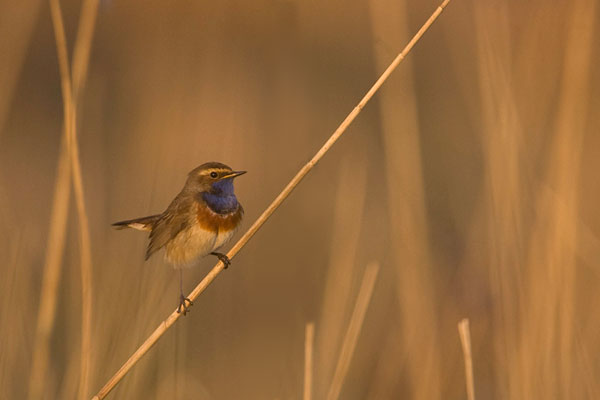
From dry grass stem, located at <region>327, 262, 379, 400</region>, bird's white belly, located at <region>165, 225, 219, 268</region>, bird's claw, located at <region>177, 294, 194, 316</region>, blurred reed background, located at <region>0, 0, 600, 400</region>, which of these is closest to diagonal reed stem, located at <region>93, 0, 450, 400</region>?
bird's claw, located at <region>177, 294, 194, 316</region>

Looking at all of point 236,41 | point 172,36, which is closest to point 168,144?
point 172,36

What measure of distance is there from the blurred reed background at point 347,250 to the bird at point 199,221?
3.1 inches

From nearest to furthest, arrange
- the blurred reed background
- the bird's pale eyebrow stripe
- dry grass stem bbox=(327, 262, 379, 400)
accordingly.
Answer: dry grass stem bbox=(327, 262, 379, 400)
the blurred reed background
the bird's pale eyebrow stripe

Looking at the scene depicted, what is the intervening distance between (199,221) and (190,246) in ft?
0.31

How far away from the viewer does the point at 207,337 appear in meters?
4.91

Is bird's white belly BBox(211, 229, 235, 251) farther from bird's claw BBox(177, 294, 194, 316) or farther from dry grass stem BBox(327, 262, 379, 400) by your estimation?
dry grass stem BBox(327, 262, 379, 400)

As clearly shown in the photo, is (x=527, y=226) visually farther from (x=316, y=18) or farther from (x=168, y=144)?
(x=316, y=18)

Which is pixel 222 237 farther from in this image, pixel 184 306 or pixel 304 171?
pixel 304 171

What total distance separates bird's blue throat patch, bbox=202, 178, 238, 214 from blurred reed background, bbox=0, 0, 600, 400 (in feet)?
0.46

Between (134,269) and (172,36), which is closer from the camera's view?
(134,269)

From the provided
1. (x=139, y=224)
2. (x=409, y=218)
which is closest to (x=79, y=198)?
(x=139, y=224)

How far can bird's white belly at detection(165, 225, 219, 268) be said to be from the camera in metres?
2.98

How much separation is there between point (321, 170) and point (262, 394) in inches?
116

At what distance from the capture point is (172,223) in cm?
308
